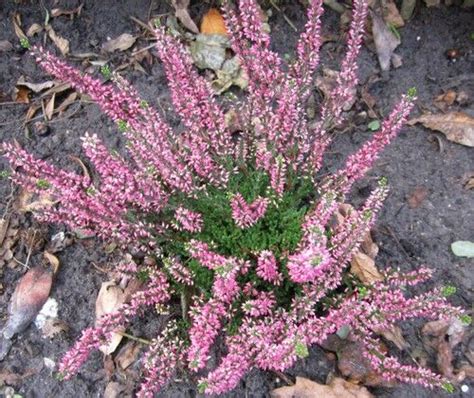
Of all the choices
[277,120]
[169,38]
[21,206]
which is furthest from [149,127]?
[21,206]

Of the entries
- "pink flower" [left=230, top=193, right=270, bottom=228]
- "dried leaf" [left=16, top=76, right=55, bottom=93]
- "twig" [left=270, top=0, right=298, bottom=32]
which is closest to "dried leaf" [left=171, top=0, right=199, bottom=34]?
"twig" [left=270, top=0, right=298, bottom=32]

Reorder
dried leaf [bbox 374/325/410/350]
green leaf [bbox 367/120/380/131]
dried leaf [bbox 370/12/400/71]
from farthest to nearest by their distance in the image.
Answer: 1. dried leaf [bbox 370/12/400/71]
2. green leaf [bbox 367/120/380/131]
3. dried leaf [bbox 374/325/410/350]

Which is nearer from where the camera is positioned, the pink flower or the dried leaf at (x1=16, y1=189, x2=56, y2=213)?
the pink flower

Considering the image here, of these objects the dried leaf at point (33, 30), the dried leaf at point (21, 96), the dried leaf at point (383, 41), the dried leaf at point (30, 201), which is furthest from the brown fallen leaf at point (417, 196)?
the dried leaf at point (33, 30)

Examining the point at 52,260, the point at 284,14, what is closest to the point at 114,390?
the point at 52,260

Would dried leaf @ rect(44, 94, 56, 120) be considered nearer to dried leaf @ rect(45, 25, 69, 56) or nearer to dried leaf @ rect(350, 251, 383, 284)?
dried leaf @ rect(45, 25, 69, 56)

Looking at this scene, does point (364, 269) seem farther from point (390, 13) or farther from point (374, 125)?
point (390, 13)
